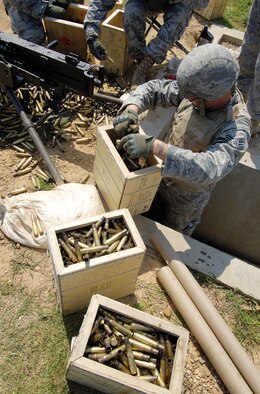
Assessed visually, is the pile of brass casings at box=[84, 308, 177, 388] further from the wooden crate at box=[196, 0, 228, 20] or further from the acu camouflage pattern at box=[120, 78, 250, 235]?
the wooden crate at box=[196, 0, 228, 20]

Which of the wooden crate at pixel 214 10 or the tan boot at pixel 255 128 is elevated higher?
the wooden crate at pixel 214 10

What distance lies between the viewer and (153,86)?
448cm

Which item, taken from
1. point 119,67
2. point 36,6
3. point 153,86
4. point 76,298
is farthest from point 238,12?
point 76,298

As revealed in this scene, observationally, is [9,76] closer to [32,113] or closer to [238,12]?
[32,113]

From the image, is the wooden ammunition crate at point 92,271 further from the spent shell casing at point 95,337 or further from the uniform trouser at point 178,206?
the uniform trouser at point 178,206

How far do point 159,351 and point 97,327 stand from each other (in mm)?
586

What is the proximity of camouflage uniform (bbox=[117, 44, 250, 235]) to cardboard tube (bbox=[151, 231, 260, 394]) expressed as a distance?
886 mm

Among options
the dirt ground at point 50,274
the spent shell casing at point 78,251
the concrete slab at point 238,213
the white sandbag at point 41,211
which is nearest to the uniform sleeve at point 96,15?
the dirt ground at point 50,274

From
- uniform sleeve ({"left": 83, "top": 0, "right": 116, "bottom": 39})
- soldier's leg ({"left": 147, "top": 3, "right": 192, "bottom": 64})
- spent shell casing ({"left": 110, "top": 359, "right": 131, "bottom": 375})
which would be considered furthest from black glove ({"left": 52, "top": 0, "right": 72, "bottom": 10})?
spent shell casing ({"left": 110, "top": 359, "right": 131, "bottom": 375})

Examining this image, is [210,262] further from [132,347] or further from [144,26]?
[144,26]

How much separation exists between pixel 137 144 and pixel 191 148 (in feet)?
4.04

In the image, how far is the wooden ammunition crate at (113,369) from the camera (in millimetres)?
2664

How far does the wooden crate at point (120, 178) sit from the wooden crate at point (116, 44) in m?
3.44

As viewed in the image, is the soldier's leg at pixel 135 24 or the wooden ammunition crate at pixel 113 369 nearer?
the wooden ammunition crate at pixel 113 369
